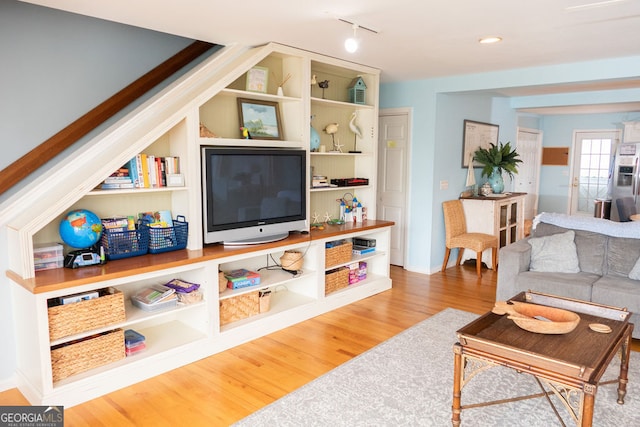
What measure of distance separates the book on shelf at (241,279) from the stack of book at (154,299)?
1.56ft

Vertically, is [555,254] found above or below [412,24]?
below

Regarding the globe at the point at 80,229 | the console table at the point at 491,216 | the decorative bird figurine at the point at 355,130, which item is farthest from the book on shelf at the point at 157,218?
the console table at the point at 491,216

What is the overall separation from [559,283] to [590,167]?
6.20m

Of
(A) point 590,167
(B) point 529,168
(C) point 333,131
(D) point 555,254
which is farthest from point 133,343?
(A) point 590,167

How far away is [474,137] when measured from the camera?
6051 mm

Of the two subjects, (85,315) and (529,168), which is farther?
(529,168)

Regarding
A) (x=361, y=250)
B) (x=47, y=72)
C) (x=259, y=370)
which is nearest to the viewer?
(x=47, y=72)

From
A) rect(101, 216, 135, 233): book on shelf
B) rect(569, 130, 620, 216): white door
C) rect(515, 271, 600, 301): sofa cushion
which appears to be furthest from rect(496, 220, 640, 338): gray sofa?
rect(569, 130, 620, 216): white door

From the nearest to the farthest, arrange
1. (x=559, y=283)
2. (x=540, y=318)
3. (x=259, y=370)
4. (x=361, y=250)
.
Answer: (x=540, y=318) → (x=259, y=370) → (x=559, y=283) → (x=361, y=250)

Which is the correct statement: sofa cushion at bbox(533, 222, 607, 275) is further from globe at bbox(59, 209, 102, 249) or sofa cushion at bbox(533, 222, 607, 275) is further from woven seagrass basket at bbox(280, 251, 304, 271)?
globe at bbox(59, 209, 102, 249)

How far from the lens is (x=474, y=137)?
6051 millimetres

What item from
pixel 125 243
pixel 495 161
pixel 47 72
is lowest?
pixel 125 243

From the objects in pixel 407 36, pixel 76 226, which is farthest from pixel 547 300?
pixel 76 226

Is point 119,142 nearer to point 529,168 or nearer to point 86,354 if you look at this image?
point 86,354
